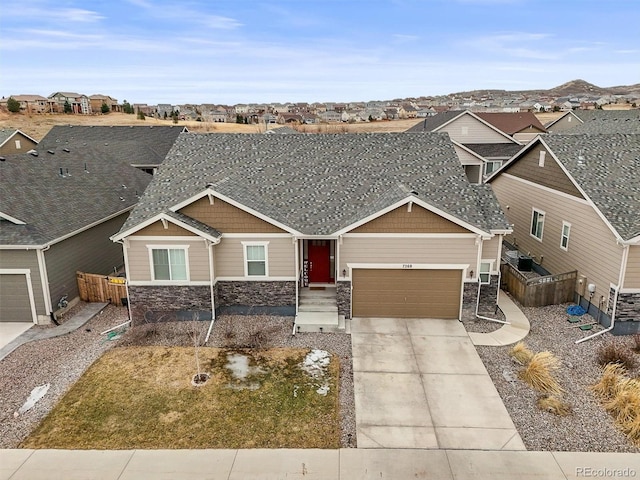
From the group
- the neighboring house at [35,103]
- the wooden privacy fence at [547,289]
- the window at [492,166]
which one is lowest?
the wooden privacy fence at [547,289]

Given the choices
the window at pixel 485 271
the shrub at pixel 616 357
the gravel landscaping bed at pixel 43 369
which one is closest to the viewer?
the gravel landscaping bed at pixel 43 369

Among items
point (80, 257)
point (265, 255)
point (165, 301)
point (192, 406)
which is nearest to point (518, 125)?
point (265, 255)

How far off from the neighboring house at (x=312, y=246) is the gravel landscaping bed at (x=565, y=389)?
7.28 ft

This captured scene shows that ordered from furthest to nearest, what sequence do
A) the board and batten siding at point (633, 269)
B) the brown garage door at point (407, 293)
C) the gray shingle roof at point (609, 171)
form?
1. the brown garage door at point (407, 293)
2. the gray shingle roof at point (609, 171)
3. the board and batten siding at point (633, 269)

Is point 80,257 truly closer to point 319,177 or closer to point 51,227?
point 51,227

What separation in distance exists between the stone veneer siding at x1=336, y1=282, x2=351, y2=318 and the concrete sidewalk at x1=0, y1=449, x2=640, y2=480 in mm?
6443

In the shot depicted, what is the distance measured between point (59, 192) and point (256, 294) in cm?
982

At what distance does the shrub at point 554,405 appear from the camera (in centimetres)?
1029

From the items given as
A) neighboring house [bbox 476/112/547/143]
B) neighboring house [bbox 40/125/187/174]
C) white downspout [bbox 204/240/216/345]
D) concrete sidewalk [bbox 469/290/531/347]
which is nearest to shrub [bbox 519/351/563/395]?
concrete sidewalk [bbox 469/290/531/347]

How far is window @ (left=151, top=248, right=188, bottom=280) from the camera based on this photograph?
47.8 ft

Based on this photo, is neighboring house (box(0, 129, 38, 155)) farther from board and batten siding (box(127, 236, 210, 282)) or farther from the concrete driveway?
the concrete driveway

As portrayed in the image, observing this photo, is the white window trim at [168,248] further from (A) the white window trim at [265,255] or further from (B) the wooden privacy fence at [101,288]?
(B) the wooden privacy fence at [101,288]

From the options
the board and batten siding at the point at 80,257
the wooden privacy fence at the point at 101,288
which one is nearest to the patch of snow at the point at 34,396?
the board and batten siding at the point at 80,257

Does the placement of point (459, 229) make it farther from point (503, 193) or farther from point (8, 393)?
point (8, 393)
